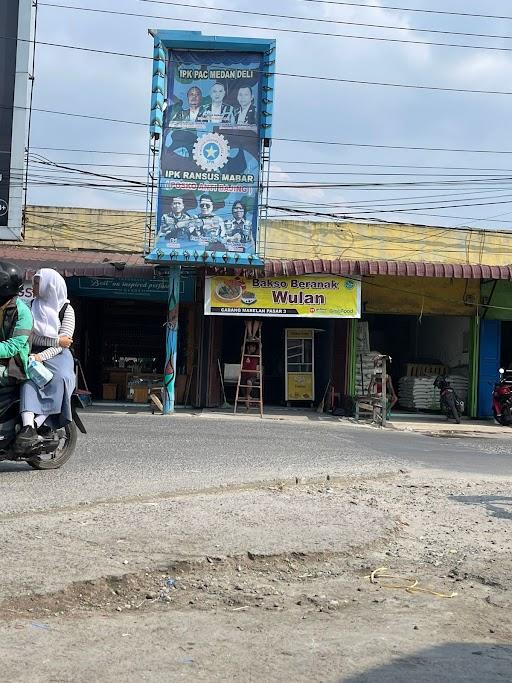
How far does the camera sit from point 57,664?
382 cm

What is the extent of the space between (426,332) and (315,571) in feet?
62.4

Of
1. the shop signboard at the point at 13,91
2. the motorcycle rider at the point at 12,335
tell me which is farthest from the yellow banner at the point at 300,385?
the motorcycle rider at the point at 12,335

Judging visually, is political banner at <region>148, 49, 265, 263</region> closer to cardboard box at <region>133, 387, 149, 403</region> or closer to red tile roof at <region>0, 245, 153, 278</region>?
red tile roof at <region>0, 245, 153, 278</region>

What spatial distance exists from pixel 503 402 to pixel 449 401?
1251mm

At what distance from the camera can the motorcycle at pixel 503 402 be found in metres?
18.7

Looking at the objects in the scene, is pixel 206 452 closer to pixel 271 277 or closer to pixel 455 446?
pixel 455 446

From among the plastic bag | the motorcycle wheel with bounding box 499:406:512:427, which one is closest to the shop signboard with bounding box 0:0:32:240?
the motorcycle wheel with bounding box 499:406:512:427

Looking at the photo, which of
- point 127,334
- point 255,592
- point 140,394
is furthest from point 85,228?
point 255,592

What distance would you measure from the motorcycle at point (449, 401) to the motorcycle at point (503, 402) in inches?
34.4

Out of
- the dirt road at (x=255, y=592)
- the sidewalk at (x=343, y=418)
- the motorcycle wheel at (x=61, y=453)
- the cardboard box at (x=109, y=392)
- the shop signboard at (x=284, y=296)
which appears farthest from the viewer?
the cardboard box at (x=109, y=392)

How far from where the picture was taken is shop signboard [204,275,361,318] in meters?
18.3

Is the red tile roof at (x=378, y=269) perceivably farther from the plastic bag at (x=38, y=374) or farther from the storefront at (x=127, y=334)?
the plastic bag at (x=38, y=374)

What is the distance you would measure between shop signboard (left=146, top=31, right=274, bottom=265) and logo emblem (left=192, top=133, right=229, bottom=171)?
2cm

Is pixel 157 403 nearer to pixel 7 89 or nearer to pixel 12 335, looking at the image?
pixel 7 89
